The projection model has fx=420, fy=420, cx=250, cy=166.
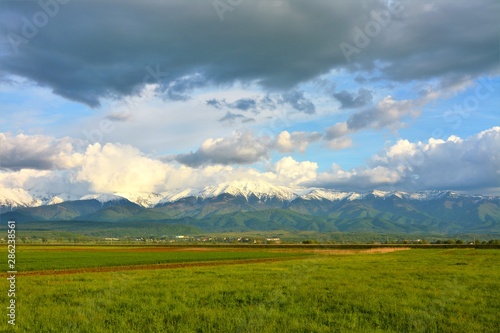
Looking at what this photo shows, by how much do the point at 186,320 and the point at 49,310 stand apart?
8526mm

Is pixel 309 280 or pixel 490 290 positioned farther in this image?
pixel 309 280

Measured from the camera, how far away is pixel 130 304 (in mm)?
25344

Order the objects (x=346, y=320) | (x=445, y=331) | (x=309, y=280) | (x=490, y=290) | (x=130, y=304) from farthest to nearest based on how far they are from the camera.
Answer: (x=309, y=280) → (x=490, y=290) → (x=130, y=304) → (x=346, y=320) → (x=445, y=331)

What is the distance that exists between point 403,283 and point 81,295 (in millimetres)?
24239

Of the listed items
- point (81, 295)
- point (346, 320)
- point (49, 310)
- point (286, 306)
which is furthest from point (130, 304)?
point (346, 320)

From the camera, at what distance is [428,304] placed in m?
24.4

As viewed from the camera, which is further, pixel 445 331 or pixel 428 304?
pixel 428 304

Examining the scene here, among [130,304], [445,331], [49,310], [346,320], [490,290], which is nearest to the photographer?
[445,331]

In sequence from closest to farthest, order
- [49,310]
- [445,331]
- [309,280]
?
[445,331] → [49,310] → [309,280]

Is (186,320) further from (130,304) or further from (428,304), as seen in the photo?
(428,304)

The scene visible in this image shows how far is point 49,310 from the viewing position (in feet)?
77.9

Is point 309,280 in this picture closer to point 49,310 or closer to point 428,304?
point 428,304

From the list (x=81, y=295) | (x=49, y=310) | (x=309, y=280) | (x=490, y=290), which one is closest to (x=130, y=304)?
(x=49, y=310)

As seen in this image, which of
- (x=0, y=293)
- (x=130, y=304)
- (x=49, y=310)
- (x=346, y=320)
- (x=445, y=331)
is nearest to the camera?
(x=445, y=331)
